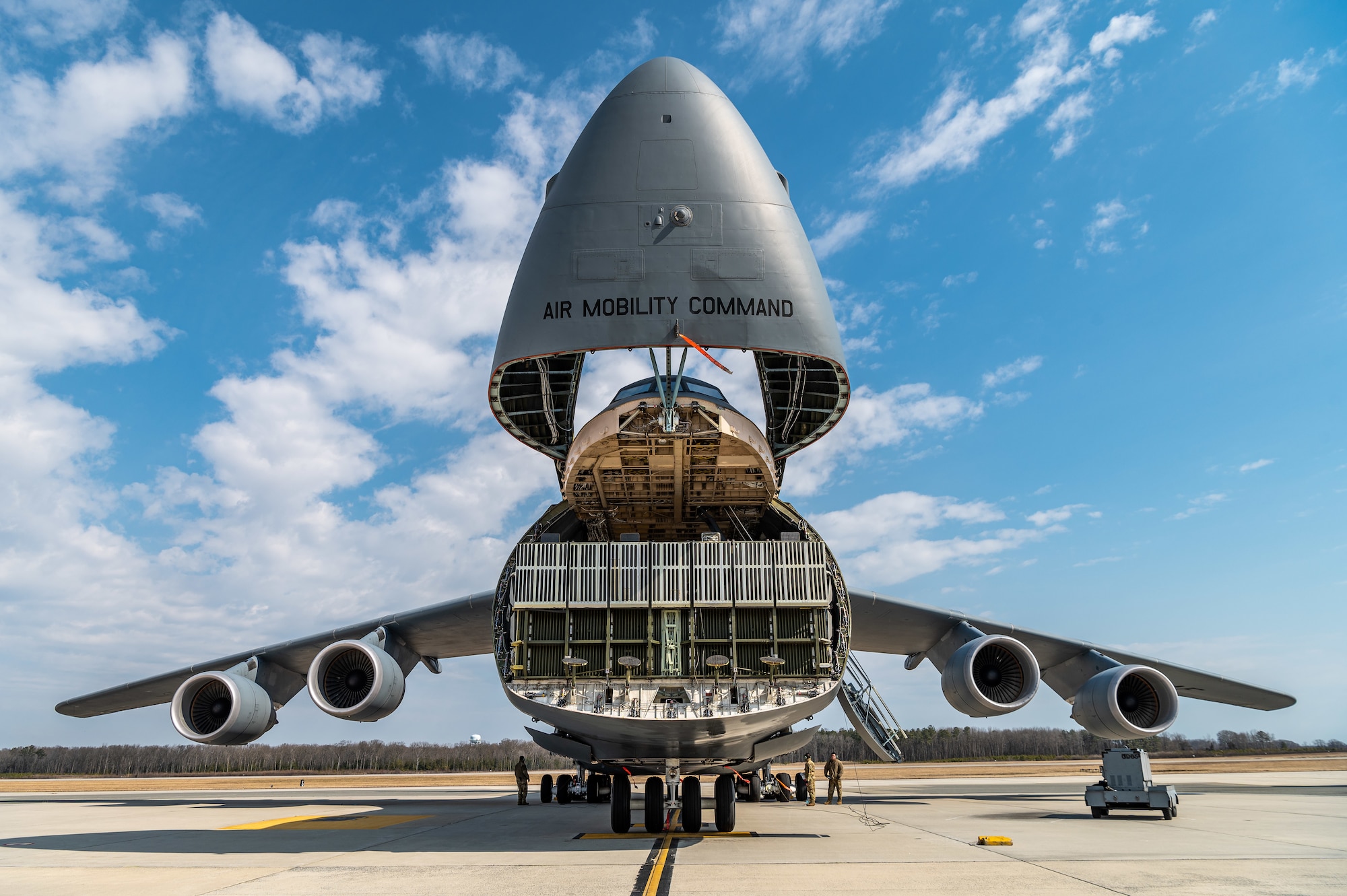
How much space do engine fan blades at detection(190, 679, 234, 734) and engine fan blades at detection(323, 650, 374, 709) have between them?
2148mm

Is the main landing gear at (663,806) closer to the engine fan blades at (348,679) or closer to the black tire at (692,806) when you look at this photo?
the black tire at (692,806)

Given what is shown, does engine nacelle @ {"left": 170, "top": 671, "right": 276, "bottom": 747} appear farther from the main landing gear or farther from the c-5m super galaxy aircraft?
the main landing gear

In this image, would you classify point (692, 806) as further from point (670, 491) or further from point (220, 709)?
point (220, 709)

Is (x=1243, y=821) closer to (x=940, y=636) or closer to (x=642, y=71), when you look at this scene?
(x=940, y=636)

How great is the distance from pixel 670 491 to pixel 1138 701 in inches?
341

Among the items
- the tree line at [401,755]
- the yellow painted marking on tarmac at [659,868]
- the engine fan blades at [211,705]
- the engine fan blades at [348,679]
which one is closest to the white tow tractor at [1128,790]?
the yellow painted marking on tarmac at [659,868]

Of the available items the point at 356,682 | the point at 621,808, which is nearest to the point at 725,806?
the point at 621,808

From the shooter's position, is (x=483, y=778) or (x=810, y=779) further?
(x=483, y=778)

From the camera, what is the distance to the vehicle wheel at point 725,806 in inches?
423

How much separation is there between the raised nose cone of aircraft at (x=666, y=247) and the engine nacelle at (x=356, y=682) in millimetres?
4261

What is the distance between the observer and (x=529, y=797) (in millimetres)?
22734

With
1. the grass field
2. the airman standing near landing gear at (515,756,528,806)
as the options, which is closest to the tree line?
the grass field

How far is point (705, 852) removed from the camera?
902 centimetres

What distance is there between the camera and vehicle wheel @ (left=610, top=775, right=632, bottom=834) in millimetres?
10781
